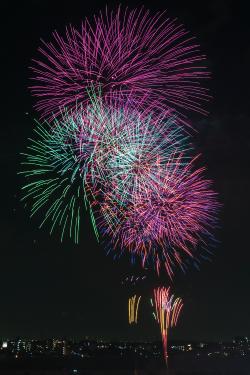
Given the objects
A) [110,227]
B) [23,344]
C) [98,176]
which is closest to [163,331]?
[110,227]

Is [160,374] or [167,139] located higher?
[167,139]

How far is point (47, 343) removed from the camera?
157375 millimetres

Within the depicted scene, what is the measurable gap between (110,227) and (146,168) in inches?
107

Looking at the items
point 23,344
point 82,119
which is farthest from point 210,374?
point 23,344

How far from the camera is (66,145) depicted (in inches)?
730

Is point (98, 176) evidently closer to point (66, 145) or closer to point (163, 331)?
point (66, 145)

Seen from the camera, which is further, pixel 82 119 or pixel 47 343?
pixel 47 343

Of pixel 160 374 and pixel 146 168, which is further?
pixel 160 374

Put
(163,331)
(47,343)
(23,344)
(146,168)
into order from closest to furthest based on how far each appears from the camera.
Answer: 1. (146,168)
2. (163,331)
3. (47,343)
4. (23,344)

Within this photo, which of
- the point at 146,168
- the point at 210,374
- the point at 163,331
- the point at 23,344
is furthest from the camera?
the point at 23,344

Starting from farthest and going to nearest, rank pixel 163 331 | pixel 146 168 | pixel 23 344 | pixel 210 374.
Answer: pixel 23 344 < pixel 210 374 < pixel 163 331 < pixel 146 168

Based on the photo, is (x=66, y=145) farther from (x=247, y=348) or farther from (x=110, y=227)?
(x=247, y=348)

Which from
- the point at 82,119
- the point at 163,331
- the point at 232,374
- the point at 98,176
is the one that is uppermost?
the point at 82,119

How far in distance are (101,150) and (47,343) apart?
5877 inches
